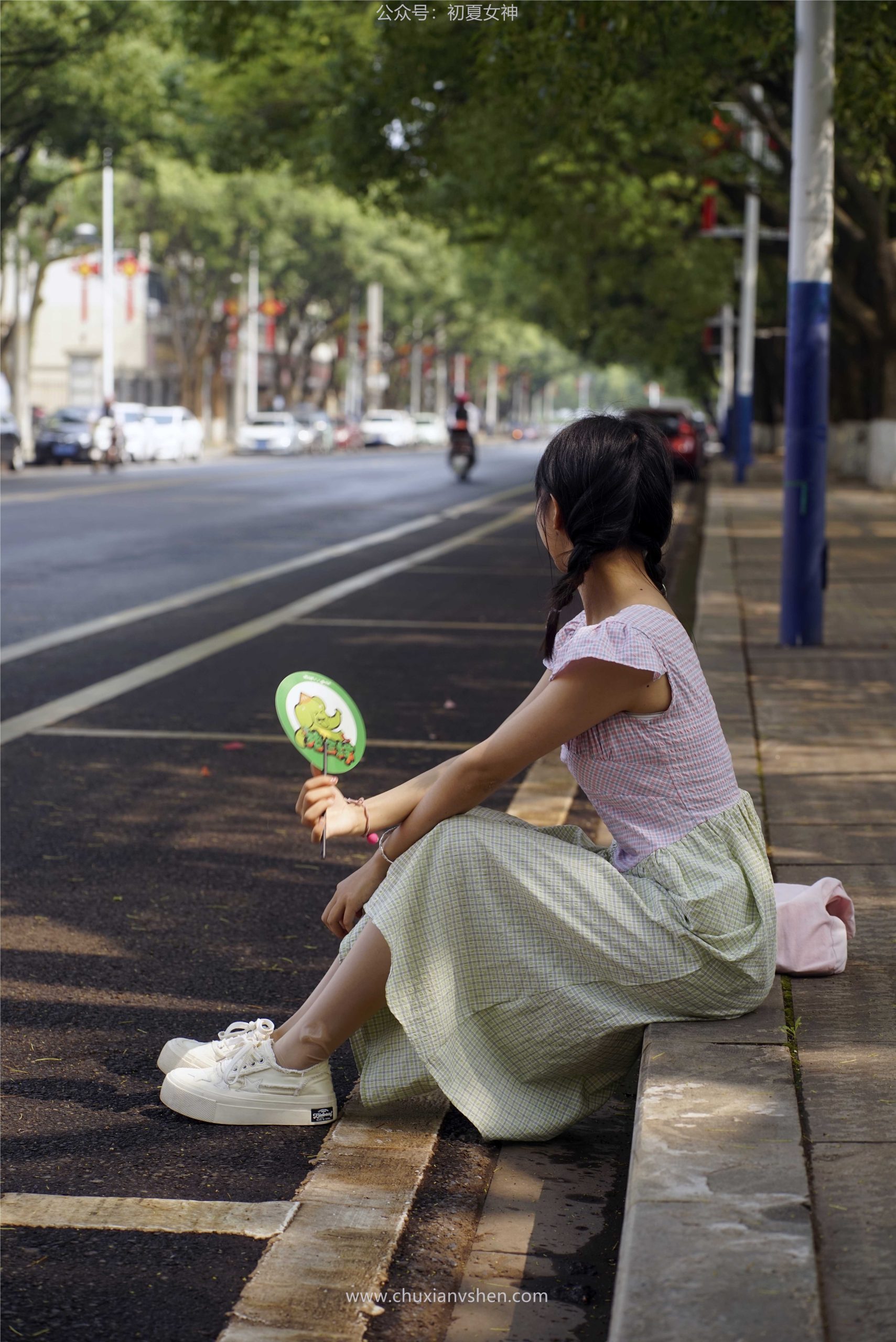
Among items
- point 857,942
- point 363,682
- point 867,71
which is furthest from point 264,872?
point 867,71

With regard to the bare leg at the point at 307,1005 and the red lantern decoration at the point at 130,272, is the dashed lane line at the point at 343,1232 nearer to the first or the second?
the bare leg at the point at 307,1005

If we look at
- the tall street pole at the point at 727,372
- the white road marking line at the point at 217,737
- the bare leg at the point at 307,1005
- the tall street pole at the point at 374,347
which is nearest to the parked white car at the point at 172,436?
the tall street pole at the point at 727,372

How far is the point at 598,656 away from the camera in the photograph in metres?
3.39

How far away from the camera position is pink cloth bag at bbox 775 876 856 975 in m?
3.96

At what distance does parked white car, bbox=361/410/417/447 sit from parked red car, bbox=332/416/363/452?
4.27ft

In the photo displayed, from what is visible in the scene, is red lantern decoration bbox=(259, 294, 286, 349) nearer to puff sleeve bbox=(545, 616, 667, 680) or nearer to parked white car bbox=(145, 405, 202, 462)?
parked white car bbox=(145, 405, 202, 462)

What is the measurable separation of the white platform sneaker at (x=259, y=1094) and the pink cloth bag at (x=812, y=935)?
1.03 meters

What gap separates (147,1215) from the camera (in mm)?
3141

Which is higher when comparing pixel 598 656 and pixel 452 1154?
pixel 598 656

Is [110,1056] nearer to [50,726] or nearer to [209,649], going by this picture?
[50,726]

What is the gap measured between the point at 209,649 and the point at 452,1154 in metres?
7.44

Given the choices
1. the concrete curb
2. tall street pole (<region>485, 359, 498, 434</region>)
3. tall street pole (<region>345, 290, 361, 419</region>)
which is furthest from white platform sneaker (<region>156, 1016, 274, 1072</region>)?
tall street pole (<region>485, 359, 498, 434</region>)

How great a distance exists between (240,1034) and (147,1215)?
1.96ft

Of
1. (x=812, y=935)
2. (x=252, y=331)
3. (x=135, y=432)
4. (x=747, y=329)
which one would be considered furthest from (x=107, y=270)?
(x=812, y=935)
